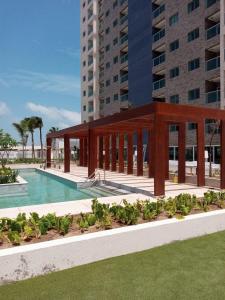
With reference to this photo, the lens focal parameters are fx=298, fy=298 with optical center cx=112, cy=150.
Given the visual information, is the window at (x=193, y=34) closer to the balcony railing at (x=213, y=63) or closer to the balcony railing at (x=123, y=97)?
the balcony railing at (x=213, y=63)

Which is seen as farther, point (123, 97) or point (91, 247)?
point (123, 97)

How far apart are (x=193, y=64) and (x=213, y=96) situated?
5.16 meters

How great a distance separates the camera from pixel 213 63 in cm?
2992

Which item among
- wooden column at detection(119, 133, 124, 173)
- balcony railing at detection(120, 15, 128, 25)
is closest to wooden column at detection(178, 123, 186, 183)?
wooden column at detection(119, 133, 124, 173)

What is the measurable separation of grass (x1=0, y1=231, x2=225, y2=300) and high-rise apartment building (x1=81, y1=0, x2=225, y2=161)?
2483cm

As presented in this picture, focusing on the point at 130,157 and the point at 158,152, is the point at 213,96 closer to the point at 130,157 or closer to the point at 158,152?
the point at 130,157

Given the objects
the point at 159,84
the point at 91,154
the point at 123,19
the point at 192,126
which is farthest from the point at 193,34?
the point at 91,154

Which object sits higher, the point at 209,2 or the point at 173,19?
the point at 173,19

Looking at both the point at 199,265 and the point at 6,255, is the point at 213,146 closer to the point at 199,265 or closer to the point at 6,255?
the point at 199,265

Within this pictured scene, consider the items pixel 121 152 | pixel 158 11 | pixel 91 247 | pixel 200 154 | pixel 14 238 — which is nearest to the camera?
pixel 14 238

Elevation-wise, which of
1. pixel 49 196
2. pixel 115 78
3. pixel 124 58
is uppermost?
pixel 124 58

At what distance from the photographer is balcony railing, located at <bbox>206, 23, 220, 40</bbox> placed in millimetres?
29513

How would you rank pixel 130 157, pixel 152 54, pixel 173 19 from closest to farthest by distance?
pixel 130 157 → pixel 173 19 → pixel 152 54

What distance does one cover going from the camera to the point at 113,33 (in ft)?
170
